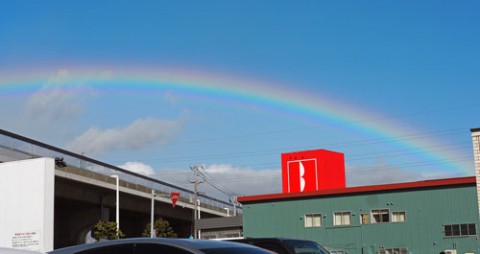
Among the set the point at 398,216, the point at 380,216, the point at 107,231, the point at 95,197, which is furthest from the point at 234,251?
A: the point at 95,197

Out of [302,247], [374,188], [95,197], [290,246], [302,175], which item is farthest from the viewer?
[302,175]

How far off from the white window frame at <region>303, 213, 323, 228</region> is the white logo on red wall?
17594 millimetres

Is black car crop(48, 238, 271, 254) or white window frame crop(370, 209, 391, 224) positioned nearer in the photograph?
black car crop(48, 238, 271, 254)

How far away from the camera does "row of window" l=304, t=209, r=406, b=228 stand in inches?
1860

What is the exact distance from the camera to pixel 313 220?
5100 centimetres

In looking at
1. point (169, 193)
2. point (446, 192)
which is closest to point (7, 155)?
point (446, 192)

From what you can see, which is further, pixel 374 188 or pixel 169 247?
pixel 374 188

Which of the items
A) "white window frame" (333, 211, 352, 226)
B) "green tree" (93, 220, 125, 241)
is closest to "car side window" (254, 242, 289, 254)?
"white window frame" (333, 211, 352, 226)

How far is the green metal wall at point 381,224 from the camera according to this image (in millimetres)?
44375

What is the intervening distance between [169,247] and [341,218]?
43.7 metres

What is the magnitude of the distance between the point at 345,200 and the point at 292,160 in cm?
2193

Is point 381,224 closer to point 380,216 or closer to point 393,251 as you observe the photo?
point 380,216

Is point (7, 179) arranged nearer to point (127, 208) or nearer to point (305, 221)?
point (305, 221)

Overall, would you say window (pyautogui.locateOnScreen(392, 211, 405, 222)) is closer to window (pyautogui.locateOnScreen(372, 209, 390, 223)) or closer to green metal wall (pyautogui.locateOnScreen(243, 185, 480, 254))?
green metal wall (pyautogui.locateOnScreen(243, 185, 480, 254))
